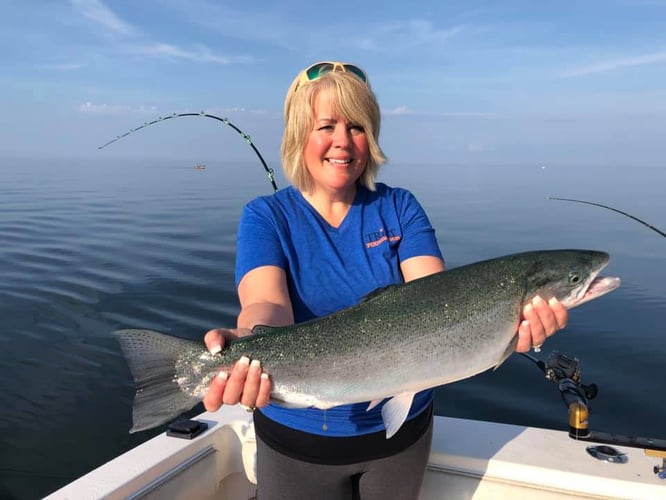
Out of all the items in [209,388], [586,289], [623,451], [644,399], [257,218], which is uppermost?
[257,218]

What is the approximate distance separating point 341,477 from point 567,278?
1.60m

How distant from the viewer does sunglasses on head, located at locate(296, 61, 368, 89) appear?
3.19 meters

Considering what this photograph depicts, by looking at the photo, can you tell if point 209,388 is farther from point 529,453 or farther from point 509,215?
point 509,215

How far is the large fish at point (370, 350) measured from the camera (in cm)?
276

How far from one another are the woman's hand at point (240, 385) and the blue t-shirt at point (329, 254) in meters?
0.26

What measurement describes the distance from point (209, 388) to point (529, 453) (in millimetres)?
2411

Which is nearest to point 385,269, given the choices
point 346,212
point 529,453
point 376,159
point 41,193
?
point 346,212

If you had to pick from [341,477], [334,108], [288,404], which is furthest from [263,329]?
[334,108]

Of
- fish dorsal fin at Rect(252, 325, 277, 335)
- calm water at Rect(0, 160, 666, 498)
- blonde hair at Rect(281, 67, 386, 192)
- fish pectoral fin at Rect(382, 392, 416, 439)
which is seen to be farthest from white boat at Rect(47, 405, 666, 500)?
calm water at Rect(0, 160, 666, 498)

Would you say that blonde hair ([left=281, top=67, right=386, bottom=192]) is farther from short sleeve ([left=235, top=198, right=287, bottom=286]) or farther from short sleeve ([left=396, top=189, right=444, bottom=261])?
short sleeve ([left=235, top=198, right=287, bottom=286])

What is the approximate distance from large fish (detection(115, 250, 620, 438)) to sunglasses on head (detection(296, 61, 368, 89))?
4.22 ft

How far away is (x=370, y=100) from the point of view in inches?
Result: 125

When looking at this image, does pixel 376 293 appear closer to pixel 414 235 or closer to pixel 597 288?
pixel 414 235

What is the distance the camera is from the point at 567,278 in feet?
9.75
